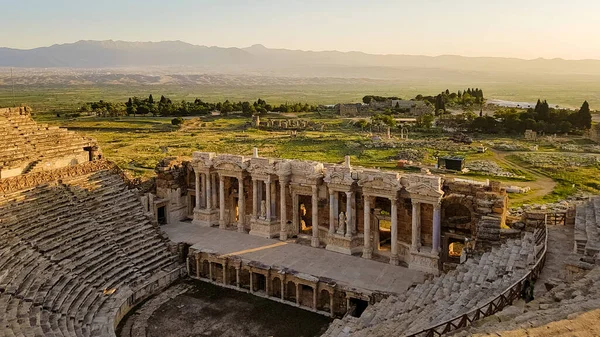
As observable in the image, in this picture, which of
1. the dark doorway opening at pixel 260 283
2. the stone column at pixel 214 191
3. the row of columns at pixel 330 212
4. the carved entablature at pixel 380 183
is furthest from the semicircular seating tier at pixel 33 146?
the carved entablature at pixel 380 183

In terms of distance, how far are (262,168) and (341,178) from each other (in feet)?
17.1

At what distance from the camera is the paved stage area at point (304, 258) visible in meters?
24.2

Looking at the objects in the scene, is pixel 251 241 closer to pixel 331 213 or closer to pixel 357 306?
pixel 331 213

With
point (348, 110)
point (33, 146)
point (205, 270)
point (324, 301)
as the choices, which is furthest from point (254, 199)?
point (348, 110)

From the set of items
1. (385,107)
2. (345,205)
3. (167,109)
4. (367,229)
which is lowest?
(367,229)

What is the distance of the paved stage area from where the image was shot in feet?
79.4

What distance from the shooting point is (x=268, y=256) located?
27281 mm

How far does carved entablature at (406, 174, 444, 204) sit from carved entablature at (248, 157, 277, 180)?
824 centimetres

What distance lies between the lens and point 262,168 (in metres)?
30.4

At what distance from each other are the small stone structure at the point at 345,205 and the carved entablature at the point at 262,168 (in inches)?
2.3

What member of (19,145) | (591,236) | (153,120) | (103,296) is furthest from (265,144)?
(591,236)

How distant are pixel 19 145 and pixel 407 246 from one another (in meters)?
22.5

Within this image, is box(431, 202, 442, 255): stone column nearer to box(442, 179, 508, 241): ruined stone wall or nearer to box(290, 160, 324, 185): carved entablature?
box(442, 179, 508, 241): ruined stone wall

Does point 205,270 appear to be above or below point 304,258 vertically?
below
